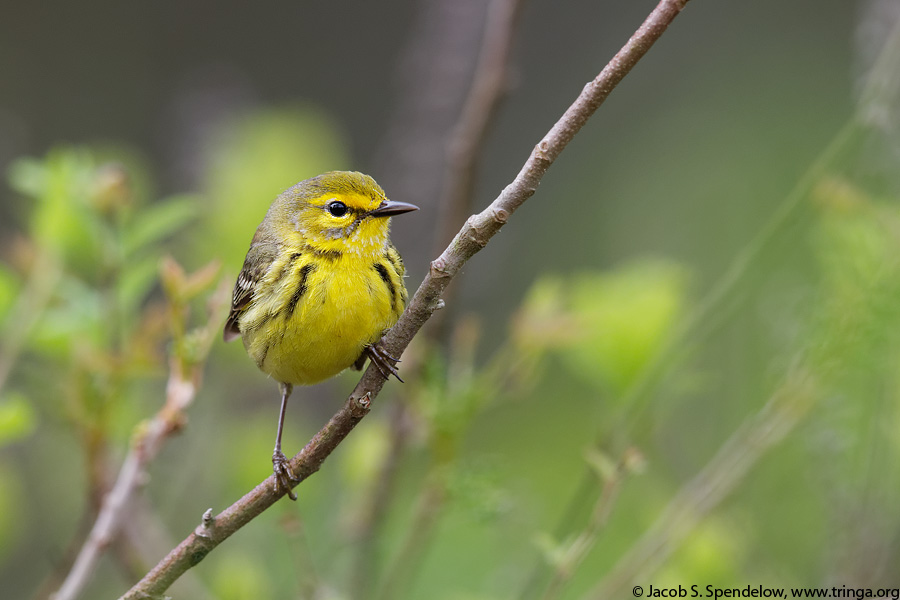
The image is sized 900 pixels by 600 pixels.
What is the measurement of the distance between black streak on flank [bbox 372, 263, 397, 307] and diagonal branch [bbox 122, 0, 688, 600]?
749 mm

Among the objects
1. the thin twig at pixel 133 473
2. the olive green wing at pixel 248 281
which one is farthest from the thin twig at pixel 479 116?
the thin twig at pixel 133 473

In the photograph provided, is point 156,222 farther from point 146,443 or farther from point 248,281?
point 146,443

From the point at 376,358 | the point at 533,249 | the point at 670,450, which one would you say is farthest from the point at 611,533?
the point at 533,249

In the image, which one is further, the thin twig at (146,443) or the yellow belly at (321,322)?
the yellow belly at (321,322)

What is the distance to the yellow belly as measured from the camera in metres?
2.49

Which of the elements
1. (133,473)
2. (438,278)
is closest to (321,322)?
(133,473)

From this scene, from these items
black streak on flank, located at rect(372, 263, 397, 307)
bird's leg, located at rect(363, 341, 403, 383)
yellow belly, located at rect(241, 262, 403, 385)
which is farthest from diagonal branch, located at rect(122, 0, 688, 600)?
black streak on flank, located at rect(372, 263, 397, 307)

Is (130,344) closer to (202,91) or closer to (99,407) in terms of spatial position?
(99,407)

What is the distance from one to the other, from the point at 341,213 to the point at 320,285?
425mm

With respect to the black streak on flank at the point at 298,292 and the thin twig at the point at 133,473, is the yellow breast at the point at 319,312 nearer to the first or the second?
the black streak on flank at the point at 298,292

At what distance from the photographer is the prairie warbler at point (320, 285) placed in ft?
8.24

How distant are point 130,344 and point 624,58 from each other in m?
1.60

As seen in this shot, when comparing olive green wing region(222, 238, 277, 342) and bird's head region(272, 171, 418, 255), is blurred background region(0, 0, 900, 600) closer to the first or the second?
olive green wing region(222, 238, 277, 342)

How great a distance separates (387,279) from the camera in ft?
8.66
